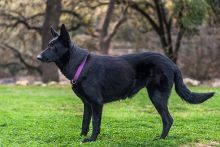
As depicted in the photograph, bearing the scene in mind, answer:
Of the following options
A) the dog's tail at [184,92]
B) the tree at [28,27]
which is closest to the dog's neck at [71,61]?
the dog's tail at [184,92]

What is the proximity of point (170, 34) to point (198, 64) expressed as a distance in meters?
3.68

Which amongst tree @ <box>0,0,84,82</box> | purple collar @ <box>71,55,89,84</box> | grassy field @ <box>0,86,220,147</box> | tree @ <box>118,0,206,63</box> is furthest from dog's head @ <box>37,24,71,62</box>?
tree @ <box>118,0,206,63</box>

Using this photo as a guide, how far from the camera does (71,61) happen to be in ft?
26.9

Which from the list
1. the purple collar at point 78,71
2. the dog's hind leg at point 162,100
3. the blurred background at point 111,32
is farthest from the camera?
the blurred background at point 111,32

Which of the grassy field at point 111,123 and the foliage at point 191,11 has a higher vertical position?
the grassy field at point 111,123

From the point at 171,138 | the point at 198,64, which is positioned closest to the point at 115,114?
the point at 171,138

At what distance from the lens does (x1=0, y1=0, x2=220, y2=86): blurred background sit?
23547mm

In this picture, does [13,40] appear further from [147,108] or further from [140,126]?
[140,126]

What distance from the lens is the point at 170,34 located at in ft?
90.1

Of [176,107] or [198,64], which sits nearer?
[176,107]

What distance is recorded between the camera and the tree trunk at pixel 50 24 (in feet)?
→ 75.0

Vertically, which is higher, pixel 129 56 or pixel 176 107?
pixel 129 56

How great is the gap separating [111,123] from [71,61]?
281 centimetres

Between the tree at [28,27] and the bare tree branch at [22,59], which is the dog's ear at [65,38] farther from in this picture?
the bare tree branch at [22,59]
